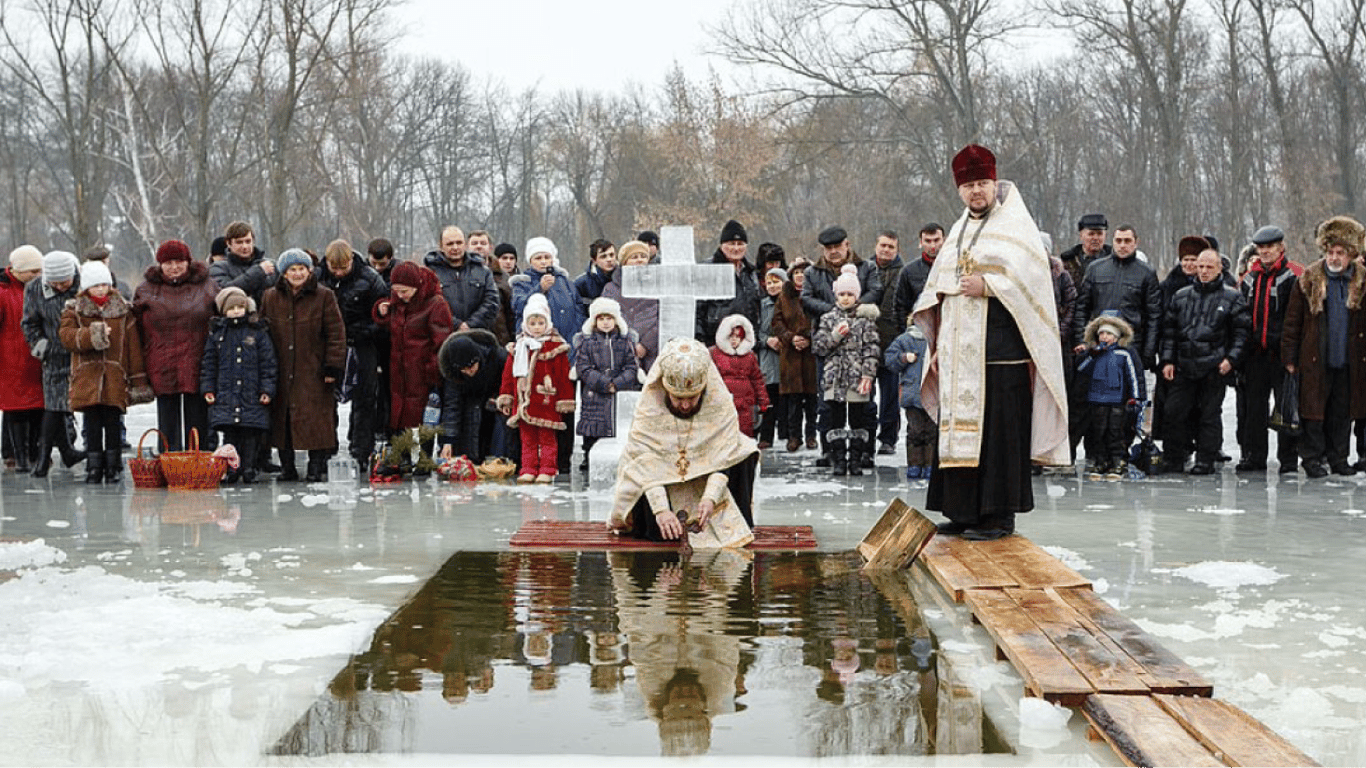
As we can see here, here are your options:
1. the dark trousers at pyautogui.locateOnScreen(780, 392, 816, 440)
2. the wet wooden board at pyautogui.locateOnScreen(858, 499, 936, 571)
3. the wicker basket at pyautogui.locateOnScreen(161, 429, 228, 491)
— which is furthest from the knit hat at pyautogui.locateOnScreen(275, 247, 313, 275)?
the wet wooden board at pyautogui.locateOnScreen(858, 499, 936, 571)

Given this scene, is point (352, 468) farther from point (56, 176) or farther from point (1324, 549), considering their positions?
point (56, 176)

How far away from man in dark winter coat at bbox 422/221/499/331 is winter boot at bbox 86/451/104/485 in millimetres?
2992

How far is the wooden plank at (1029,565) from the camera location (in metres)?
6.59

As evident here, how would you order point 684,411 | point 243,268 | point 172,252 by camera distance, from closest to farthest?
point 684,411
point 172,252
point 243,268

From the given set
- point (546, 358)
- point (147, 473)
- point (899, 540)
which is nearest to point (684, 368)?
point (899, 540)

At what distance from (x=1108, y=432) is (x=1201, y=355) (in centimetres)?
92

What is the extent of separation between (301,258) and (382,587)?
5200 millimetres

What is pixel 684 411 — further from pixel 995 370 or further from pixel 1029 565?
pixel 1029 565

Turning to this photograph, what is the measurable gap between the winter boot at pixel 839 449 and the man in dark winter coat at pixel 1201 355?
8.47ft

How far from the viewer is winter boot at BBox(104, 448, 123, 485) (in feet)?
38.5

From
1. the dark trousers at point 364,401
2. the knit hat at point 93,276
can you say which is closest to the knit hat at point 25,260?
the knit hat at point 93,276

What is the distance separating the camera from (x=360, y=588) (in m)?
7.12

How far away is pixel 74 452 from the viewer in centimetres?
1295

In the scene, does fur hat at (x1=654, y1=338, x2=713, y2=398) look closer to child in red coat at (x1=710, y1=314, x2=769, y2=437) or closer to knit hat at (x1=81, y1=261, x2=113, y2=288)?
child in red coat at (x1=710, y1=314, x2=769, y2=437)
